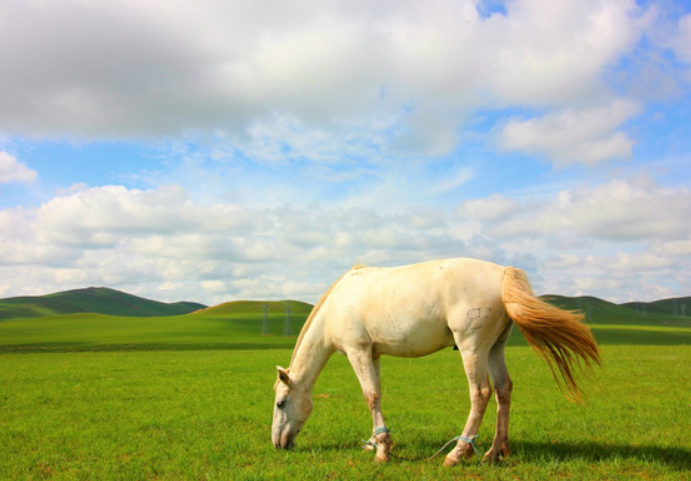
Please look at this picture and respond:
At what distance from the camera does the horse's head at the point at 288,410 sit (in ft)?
24.2

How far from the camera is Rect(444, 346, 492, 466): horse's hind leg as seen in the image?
6137 mm

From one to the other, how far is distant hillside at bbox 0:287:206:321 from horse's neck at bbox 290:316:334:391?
15417cm

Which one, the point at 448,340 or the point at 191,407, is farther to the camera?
the point at 191,407

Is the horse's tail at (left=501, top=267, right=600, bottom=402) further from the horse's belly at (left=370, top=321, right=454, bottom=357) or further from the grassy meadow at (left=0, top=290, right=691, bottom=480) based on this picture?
the grassy meadow at (left=0, top=290, right=691, bottom=480)

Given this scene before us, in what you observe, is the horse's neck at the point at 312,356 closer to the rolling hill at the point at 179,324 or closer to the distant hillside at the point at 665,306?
the rolling hill at the point at 179,324

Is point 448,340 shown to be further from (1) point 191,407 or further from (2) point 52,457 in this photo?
(1) point 191,407

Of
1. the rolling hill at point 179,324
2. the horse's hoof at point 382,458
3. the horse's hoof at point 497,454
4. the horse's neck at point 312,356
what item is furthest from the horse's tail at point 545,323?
the horse's neck at point 312,356

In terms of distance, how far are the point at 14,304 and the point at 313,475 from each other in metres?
177

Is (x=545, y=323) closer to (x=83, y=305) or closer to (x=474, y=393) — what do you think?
→ (x=474, y=393)

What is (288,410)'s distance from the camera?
292 inches

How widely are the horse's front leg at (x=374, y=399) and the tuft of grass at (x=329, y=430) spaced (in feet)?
0.70

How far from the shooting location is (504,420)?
6449 millimetres

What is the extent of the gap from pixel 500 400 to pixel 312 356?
2.84 m

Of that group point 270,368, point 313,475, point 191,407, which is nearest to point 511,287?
point 313,475
